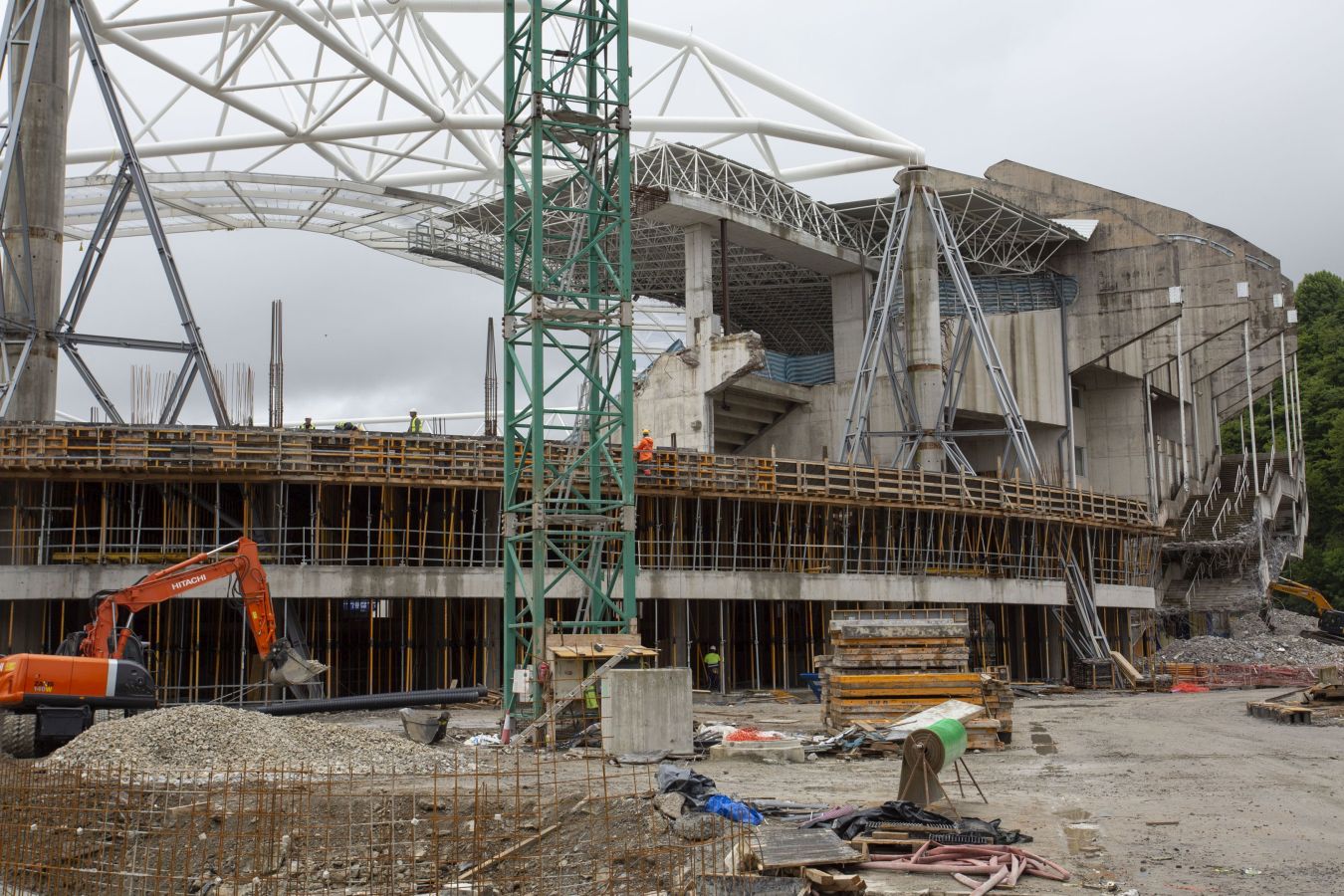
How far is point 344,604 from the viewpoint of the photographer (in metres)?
39.0

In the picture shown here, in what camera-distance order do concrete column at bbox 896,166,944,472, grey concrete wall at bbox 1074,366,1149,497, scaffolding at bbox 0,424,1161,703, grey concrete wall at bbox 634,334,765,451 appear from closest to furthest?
1. scaffolding at bbox 0,424,1161,703
2. grey concrete wall at bbox 634,334,765,451
3. concrete column at bbox 896,166,944,472
4. grey concrete wall at bbox 1074,366,1149,497

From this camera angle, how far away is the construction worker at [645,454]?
3416 cm

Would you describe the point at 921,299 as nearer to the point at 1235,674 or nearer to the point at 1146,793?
the point at 1235,674

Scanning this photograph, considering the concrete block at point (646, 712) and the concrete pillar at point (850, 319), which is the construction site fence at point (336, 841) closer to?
the concrete block at point (646, 712)

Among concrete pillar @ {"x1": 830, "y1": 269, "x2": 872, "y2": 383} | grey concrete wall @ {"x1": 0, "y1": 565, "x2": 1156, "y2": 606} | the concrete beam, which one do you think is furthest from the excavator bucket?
concrete pillar @ {"x1": 830, "y1": 269, "x2": 872, "y2": 383}

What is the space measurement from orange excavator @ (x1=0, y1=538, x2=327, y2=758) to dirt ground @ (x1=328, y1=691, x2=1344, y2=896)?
125 inches

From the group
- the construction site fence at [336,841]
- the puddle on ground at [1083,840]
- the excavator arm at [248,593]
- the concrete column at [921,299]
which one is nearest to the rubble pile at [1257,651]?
the concrete column at [921,299]

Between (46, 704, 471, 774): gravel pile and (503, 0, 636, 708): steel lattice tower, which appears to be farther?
(503, 0, 636, 708): steel lattice tower

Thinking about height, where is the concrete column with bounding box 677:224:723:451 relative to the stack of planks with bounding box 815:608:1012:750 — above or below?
above

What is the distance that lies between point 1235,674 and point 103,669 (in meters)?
33.4

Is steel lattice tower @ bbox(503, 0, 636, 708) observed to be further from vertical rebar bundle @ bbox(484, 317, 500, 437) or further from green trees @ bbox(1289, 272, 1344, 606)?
green trees @ bbox(1289, 272, 1344, 606)

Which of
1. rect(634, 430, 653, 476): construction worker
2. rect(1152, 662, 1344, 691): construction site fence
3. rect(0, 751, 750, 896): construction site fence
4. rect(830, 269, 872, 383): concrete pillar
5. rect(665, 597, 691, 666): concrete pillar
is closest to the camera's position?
rect(0, 751, 750, 896): construction site fence

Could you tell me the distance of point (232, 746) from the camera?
19062 mm

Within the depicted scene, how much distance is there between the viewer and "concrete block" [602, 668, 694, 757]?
67.0 feet
